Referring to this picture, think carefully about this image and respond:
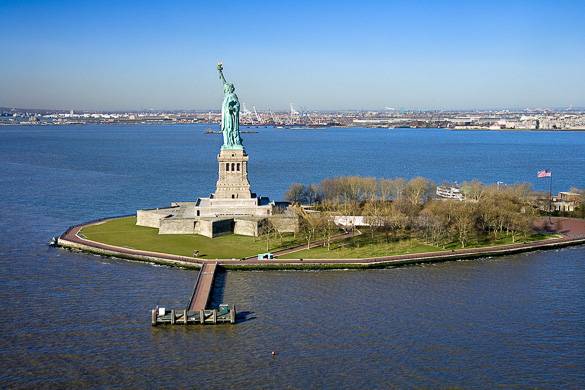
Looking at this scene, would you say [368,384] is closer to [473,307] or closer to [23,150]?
[473,307]

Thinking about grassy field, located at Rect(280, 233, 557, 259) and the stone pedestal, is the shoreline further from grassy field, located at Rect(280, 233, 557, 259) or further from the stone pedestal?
the stone pedestal

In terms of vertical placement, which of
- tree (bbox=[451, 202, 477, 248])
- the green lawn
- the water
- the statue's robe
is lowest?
the water

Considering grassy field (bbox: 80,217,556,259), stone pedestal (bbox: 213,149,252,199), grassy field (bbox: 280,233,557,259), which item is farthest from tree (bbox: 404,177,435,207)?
stone pedestal (bbox: 213,149,252,199)

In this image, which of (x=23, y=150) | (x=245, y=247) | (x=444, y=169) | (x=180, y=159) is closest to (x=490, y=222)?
(x=245, y=247)

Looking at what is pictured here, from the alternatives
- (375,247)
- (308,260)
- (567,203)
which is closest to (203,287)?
(308,260)

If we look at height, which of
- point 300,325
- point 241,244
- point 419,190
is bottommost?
point 300,325

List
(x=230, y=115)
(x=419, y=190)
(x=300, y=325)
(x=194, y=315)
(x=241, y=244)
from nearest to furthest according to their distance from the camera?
1. (x=300, y=325)
2. (x=194, y=315)
3. (x=241, y=244)
4. (x=230, y=115)
5. (x=419, y=190)

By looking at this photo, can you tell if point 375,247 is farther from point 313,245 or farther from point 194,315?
point 194,315
